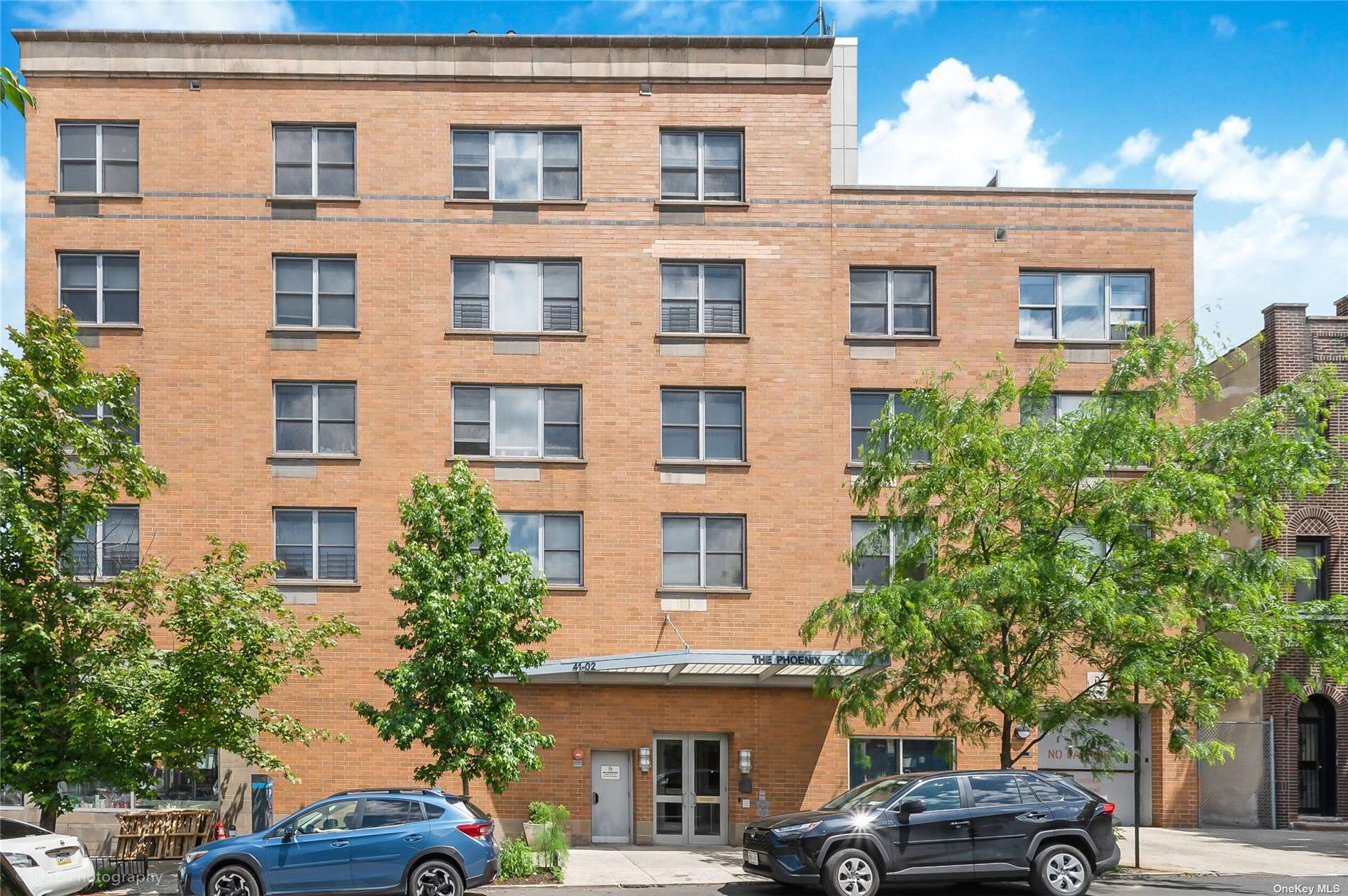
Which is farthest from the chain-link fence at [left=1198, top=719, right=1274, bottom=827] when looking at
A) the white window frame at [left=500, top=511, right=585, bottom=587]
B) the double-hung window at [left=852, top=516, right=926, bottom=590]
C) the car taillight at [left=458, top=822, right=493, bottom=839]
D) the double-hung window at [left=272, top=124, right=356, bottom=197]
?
the double-hung window at [left=272, top=124, right=356, bottom=197]

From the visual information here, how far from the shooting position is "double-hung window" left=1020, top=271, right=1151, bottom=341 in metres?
27.0

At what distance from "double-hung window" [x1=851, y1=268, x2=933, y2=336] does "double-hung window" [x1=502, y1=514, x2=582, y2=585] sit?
26.4 ft

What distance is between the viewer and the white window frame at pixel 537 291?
26.2 metres

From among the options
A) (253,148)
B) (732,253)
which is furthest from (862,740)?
(253,148)

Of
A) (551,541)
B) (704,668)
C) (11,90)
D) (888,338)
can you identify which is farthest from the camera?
(888,338)

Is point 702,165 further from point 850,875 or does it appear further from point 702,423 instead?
point 850,875

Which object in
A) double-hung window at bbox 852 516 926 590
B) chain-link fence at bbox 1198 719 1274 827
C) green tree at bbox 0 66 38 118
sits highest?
green tree at bbox 0 66 38 118

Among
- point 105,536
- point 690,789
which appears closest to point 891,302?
point 690,789

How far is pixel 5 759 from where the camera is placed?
55.8 feet

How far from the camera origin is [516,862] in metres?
18.8

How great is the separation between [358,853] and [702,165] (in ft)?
56.3

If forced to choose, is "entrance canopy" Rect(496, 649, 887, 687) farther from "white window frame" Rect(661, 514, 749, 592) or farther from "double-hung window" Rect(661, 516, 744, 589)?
"double-hung window" Rect(661, 516, 744, 589)

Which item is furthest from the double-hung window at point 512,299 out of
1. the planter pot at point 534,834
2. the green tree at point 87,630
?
the planter pot at point 534,834

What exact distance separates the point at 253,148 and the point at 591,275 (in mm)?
8271
